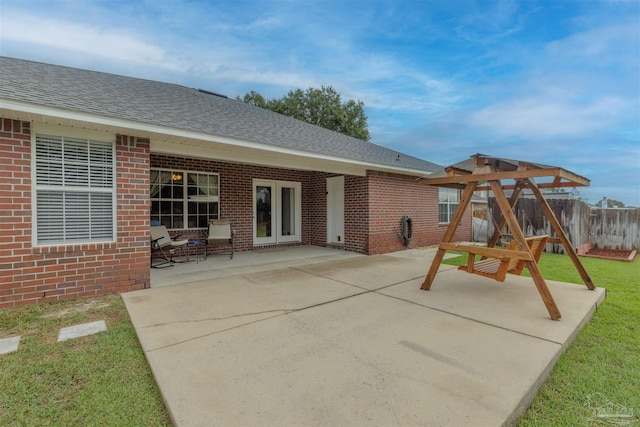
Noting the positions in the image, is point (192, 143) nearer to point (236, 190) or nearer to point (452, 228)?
point (236, 190)

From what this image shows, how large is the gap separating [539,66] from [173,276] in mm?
15618

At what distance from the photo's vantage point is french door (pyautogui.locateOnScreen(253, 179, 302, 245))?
9.17m

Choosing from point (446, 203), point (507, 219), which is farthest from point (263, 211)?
point (446, 203)

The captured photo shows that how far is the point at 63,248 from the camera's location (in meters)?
4.22

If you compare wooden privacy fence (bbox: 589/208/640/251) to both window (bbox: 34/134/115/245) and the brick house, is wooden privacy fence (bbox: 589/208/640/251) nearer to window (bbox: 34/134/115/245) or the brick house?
the brick house

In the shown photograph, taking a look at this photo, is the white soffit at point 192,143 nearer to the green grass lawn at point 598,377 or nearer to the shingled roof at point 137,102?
the shingled roof at point 137,102

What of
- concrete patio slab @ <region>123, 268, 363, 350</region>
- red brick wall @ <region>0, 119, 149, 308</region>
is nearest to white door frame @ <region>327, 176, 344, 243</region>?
concrete patio slab @ <region>123, 268, 363, 350</region>

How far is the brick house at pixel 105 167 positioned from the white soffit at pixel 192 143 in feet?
0.06

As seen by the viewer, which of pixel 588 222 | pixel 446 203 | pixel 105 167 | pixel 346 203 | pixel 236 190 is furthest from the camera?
pixel 446 203

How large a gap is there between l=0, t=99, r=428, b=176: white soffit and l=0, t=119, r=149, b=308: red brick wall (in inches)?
13.9

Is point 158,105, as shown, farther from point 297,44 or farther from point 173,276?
point 297,44

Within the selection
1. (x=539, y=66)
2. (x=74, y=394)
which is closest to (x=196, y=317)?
(x=74, y=394)

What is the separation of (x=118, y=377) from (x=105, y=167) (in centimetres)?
358

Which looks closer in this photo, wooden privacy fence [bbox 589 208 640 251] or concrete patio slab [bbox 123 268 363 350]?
concrete patio slab [bbox 123 268 363 350]
